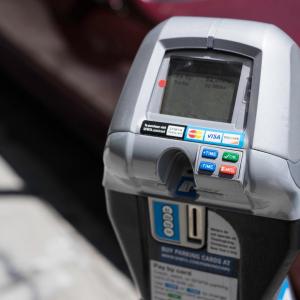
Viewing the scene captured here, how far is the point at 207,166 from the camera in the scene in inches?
45.6

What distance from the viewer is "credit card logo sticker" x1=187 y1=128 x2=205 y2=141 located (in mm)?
1176

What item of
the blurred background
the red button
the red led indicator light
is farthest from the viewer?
the blurred background

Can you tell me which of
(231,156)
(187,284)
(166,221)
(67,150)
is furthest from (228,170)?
(67,150)

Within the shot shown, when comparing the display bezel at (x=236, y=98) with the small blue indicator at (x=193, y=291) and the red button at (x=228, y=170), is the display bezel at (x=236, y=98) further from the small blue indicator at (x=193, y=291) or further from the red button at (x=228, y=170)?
the small blue indicator at (x=193, y=291)

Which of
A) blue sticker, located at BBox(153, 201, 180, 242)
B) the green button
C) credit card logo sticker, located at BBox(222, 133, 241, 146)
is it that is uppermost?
credit card logo sticker, located at BBox(222, 133, 241, 146)

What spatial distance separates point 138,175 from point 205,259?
255 millimetres

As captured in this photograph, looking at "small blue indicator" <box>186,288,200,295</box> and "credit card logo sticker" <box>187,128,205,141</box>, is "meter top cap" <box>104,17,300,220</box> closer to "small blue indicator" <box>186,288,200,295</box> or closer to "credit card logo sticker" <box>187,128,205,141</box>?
"credit card logo sticker" <box>187,128,205,141</box>

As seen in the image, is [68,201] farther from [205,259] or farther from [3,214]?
[205,259]

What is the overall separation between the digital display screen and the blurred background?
1.01m

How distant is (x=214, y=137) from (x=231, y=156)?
0.05 metres

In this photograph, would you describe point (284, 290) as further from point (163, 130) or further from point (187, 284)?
point (163, 130)

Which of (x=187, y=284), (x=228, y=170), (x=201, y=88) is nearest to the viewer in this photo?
(x=228, y=170)

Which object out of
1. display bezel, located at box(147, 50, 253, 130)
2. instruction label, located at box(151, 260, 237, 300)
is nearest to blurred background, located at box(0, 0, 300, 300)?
display bezel, located at box(147, 50, 253, 130)

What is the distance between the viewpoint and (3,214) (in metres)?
3.26
